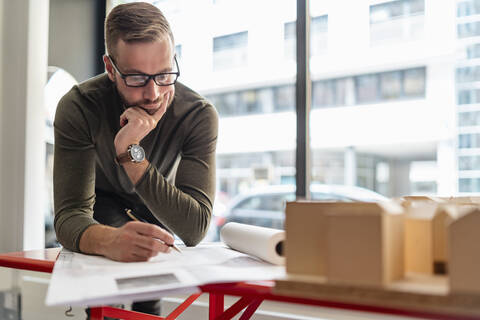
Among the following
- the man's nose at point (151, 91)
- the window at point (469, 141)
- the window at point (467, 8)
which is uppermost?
the window at point (467, 8)

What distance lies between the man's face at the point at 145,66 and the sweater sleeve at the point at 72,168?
15 cm

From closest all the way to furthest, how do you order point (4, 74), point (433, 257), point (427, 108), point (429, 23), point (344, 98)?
point (433, 257), point (4, 74), point (429, 23), point (427, 108), point (344, 98)

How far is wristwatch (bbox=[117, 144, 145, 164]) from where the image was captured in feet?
3.58

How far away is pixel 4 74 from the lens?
2127 mm

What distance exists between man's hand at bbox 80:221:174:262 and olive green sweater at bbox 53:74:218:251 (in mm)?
140

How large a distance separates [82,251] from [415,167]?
13.2 m

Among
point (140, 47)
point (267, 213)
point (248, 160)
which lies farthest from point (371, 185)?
point (140, 47)

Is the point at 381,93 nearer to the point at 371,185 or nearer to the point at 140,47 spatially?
the point at 371,185

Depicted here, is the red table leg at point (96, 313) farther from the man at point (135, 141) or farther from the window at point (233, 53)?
the window at point (233, 53)

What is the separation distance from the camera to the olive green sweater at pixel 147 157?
113cm

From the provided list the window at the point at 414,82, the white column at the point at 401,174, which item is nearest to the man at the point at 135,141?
the window at the point at 414,82

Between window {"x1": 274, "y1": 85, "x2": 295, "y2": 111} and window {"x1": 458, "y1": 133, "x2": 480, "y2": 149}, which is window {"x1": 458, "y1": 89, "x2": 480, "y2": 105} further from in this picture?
window {"x1": 274, "y1": 85, "x2": 295, "y2": 111}

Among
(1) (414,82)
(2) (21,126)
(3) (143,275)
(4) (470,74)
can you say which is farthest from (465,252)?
(1) (414,82)

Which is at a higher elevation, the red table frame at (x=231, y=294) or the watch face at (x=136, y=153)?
the watch face at (x=136, y=153)
